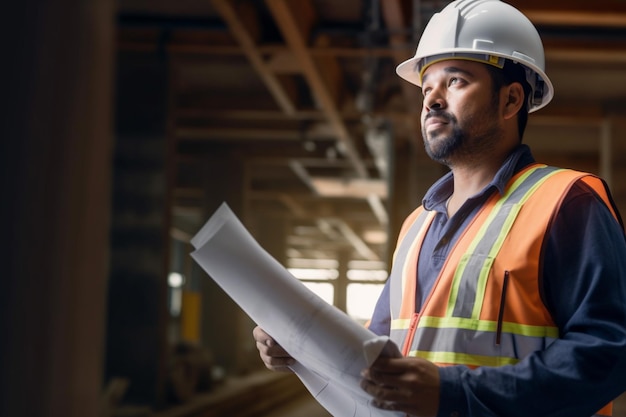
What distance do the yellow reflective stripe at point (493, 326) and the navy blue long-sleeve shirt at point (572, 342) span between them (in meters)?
0.03

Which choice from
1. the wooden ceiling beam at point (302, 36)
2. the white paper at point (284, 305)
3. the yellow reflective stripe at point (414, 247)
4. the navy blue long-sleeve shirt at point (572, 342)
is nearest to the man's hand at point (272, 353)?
the white paper at point (284, 305)

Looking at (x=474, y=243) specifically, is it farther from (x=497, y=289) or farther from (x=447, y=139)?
(x=447, y=139)

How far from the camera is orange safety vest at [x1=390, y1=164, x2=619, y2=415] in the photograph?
1.84m

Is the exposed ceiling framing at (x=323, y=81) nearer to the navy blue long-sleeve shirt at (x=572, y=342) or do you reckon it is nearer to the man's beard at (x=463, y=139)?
the man's beard at (x=463, y=139)

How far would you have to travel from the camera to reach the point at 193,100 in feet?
42.0

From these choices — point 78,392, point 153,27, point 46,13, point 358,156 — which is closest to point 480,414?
point 78,392

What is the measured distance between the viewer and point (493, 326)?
72.9 inches

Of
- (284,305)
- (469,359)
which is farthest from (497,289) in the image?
(284,305)

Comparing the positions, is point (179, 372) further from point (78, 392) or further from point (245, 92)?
point (78, 392)

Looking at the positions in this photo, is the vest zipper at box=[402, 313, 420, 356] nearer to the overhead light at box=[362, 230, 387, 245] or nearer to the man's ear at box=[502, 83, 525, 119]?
the man's ear at box=[502, 83, 525, 119]

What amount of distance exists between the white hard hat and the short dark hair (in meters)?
0.02

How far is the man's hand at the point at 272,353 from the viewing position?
2004 millimetres

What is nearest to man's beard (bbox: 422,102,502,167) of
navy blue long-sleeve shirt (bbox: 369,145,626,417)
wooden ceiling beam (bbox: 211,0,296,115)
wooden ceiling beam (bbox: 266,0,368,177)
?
navy blue long-sleeve shirt (bbox: 369,145,626,417)

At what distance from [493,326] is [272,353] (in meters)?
0.46
